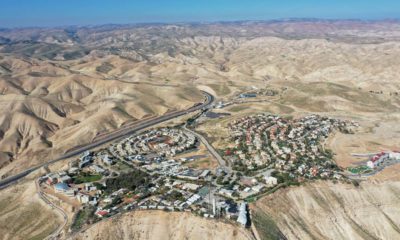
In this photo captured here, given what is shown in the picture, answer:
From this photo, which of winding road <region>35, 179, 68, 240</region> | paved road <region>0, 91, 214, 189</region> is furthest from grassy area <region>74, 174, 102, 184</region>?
paved road <region>0, 91, 214, 189</region>

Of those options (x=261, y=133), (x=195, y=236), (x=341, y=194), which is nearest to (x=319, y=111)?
(x=261, y=133)

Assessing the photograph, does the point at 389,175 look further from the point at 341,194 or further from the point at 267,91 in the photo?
the point at 267,91

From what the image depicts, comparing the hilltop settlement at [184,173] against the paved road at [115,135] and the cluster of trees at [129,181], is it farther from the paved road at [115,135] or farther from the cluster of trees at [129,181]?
the paved road at [115,135]

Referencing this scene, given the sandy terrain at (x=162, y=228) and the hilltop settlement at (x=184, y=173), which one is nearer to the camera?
the sandy terrain at (x=162, y=228)

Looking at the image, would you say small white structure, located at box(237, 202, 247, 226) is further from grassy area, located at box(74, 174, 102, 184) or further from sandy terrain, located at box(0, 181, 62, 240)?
grassy area, located at box(74, 174, 102, 184)

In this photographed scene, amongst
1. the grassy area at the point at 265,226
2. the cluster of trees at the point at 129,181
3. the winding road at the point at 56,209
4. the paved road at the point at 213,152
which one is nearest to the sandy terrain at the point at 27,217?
the winding road at the point at 56,209

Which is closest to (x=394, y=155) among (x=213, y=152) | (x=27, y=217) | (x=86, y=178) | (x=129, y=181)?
(x=213, y=152)

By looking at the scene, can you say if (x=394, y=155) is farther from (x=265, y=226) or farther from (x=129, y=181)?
(x=129, y=181)
